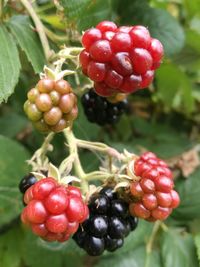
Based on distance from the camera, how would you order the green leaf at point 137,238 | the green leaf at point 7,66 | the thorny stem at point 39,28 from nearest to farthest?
the green leaf at point 7,66, the thorny stem at point 39,28, the green leaf at point 137,238

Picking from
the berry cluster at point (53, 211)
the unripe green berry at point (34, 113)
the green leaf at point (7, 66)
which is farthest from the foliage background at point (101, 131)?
the berry cluster at point (53, 211)

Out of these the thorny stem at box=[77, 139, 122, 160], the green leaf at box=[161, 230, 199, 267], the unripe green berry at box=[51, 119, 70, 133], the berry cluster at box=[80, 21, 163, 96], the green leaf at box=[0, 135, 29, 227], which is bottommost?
the green leaf at box=[161, 230, 199, 267]

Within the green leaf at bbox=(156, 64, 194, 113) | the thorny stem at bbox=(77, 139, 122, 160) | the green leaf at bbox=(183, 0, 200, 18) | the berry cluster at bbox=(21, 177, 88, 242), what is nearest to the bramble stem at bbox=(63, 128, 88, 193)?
the thorny stem at bbox=(77, 139, 122, 160)

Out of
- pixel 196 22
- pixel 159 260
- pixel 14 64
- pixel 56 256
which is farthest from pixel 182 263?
pixel 196 22

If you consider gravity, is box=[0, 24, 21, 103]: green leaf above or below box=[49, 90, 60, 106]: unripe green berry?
below

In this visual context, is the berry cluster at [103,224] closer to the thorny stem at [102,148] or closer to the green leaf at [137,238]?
the thorny stem at [102,148]

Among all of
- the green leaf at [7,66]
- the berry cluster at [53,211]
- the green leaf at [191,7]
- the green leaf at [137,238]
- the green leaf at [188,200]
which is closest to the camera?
the berry cluster at [53,211]

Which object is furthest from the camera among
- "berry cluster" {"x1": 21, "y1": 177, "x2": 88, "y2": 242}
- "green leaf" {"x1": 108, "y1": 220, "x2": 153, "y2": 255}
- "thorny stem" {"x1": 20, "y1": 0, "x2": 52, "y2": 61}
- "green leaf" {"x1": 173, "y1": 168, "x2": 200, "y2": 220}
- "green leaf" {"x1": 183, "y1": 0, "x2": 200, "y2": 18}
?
"green leaf" {"x1": 183, "y1": 0, "x2": 200, "y2": 18}

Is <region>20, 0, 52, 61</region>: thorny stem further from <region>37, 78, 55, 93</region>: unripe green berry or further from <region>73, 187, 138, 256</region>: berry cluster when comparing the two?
Result: <region>73, 187, 138, 256</region>: berry cluster
